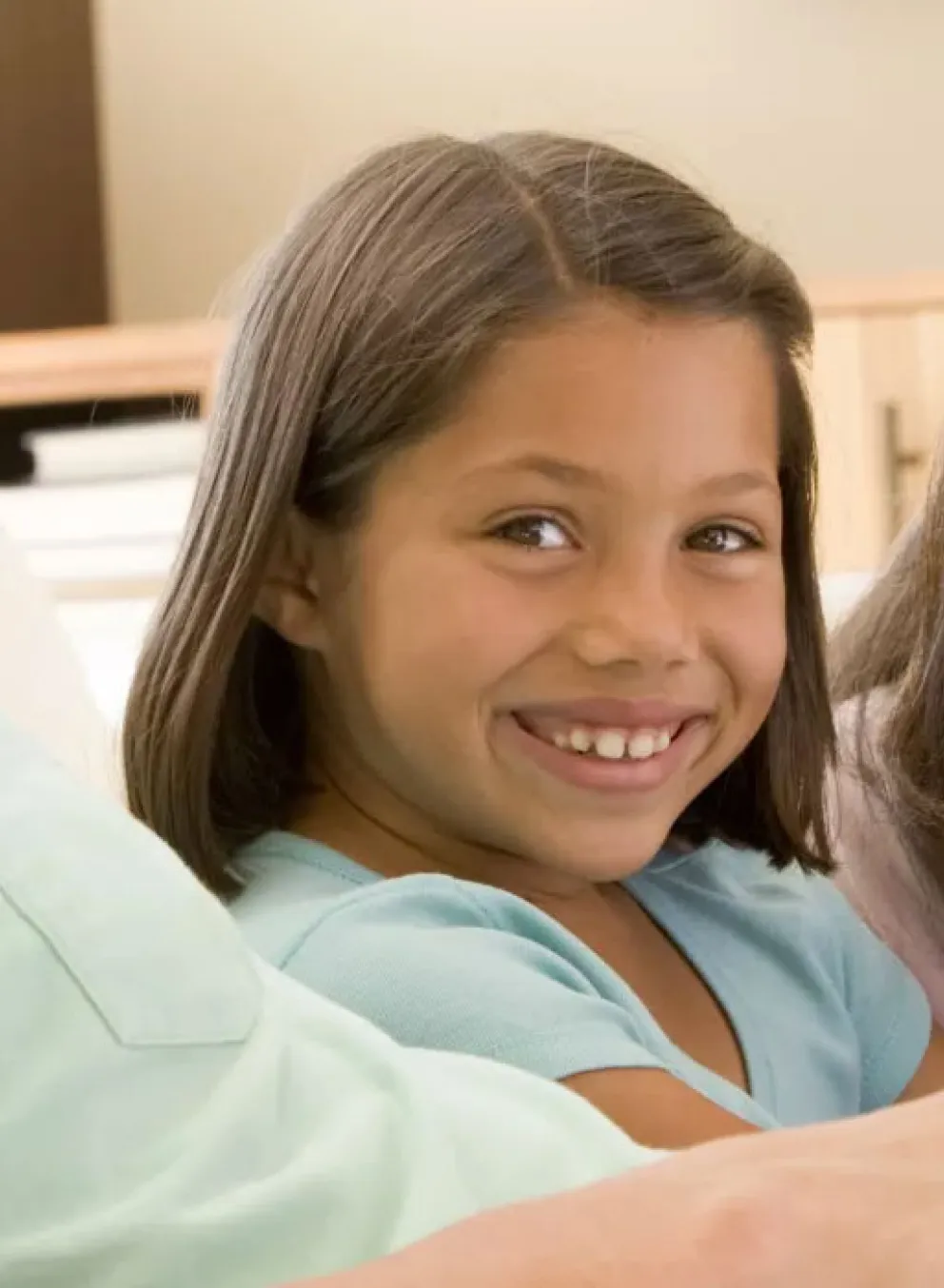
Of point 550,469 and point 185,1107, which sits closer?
→ point 185,1107

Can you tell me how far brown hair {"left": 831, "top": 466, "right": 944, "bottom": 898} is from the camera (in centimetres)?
92

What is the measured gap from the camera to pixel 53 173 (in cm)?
207

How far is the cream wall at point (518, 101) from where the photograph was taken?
6.28 feet

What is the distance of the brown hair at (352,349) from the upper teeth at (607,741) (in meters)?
0.13

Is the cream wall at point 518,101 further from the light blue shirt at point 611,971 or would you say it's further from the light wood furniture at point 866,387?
the light blue shirt at point 611,971

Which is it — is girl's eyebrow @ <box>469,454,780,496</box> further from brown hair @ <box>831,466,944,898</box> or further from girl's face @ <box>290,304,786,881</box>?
brown hair @ <box>831,466,944,898</box>

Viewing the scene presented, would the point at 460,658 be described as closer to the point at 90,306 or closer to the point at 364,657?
the point at 364,657

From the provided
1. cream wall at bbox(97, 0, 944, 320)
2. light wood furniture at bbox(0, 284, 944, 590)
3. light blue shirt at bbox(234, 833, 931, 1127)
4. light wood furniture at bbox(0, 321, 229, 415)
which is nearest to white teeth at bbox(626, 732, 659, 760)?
light blue shirt at bbox(234, 833, 931, 1127)

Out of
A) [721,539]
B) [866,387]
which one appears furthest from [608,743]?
[866,387]

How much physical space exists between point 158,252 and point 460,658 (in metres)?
1.64

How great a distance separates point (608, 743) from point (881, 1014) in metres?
0.24

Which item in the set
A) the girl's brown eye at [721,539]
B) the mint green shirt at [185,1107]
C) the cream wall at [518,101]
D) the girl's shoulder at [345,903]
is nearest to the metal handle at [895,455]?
the cream wall at [518,101]

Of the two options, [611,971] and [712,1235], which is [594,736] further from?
[712,1235]

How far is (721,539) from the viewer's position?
2.47ft
